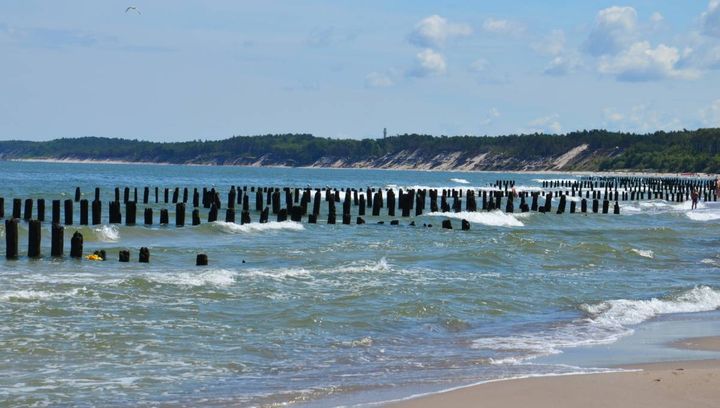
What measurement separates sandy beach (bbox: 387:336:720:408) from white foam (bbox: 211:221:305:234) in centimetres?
2241

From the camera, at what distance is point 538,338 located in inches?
545

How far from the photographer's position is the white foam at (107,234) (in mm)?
29844

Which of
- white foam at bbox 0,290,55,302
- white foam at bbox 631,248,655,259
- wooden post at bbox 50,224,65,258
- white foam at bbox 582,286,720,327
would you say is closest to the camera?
white foam at bbox 0,290,55,302

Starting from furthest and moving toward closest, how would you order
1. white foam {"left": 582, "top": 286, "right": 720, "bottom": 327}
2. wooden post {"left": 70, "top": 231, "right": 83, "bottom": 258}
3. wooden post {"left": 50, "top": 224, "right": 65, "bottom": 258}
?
1. wooden post {"left": 50, "top": 224, "right": 65, "bottom": 258}
2. wooden post {"left": 70, "top": 231, "right": 83, "bottom": 258}
3. white foam {"left": 582, "top": 286, "right": 720, "bottom": 327}

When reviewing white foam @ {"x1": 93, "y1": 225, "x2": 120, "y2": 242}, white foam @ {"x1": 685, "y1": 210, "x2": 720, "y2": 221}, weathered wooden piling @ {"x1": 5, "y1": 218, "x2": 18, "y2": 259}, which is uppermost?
weathered wooden piling @ {"x1": 5, "y1": 218, "x2": 18, "y2": 259}

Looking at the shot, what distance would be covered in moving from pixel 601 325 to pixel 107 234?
18.3 meters

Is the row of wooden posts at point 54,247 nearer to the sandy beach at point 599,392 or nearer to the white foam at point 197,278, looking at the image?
the white foam at point 197,278

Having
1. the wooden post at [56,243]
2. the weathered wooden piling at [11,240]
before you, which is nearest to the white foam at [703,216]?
the wooden post at [56,243]

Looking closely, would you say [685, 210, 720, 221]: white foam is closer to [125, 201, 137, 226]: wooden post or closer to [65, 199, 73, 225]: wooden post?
[125, 201, 137, 226]: wooden post

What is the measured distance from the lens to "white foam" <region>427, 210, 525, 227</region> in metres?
42.3

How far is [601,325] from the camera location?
15.1 meters

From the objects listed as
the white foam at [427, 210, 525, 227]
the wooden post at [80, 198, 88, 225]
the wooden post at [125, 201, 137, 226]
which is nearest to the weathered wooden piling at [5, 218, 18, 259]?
the wooden post at [80, 198, 88, 225]

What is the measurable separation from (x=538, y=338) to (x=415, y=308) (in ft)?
8.31

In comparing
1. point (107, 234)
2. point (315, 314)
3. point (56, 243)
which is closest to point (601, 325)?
point (315, 314)
